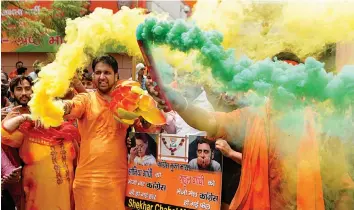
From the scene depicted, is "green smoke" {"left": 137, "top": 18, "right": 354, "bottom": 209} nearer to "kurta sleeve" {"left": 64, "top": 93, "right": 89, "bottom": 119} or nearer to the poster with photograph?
the poster with photograph

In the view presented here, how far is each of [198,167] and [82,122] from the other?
3.01 feet

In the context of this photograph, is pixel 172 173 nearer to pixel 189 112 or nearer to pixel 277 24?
pixel 189 112

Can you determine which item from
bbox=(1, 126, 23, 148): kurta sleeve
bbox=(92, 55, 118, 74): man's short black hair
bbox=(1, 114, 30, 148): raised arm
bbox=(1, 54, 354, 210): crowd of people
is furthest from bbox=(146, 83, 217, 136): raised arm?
bbox=(1, 126, 23, 148): kurta sleeve

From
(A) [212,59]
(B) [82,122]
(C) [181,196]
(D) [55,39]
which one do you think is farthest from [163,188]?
(D) [55,39]

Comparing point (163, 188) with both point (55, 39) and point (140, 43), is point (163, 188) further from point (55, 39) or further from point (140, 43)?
point (55, 39)

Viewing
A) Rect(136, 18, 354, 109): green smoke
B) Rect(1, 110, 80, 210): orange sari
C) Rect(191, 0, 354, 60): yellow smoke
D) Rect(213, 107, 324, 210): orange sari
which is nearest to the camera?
Rect(136, 18, 354, 109): green smoke

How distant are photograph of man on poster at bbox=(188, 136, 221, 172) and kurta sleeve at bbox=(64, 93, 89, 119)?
815 mm

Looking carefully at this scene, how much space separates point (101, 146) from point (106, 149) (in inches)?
1.6

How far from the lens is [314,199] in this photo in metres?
2.62

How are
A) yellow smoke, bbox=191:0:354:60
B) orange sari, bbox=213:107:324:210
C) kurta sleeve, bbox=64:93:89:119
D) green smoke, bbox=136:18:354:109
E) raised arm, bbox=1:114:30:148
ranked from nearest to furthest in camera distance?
green smoke, bbox=136:18:354:109 < yellow smoke, bbox=191:0:354:60 < orange sari, bbox=213:107:324:210 < kurta sleeve, bbox=64:93:89:119 < raised arm, bbox=1:114:30:148

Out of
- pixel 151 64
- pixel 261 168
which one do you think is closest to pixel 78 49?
pixel 151 64

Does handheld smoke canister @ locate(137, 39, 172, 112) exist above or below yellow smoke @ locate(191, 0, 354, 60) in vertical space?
below

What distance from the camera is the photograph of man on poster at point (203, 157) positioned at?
319 centimetres

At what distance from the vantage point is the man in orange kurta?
347cm
